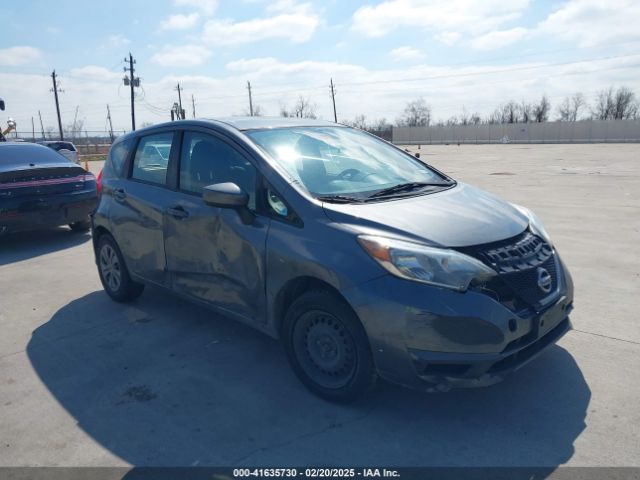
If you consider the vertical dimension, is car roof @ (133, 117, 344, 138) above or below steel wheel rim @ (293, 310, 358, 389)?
above

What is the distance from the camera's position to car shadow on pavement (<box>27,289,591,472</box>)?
2.80 metres

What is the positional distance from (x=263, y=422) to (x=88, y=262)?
496 cm

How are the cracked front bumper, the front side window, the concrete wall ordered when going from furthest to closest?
1. the concrete wall
2. the front side window
3. the cracked front bumper

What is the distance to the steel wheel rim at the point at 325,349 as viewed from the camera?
315 cm

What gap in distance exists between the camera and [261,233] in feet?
11.3

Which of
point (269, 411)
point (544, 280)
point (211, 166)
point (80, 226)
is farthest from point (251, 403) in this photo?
point (80, 226)

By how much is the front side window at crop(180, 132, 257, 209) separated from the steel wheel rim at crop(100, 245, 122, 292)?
1.52 m

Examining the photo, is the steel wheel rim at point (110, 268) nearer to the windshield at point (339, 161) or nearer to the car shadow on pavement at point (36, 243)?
the windshield at point (339, 161)

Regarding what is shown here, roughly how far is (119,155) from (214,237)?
6.47ft

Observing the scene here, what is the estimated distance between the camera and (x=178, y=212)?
411 cm

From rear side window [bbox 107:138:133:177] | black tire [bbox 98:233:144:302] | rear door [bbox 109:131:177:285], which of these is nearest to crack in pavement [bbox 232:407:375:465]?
rear door [bbox 109:131:177:285]

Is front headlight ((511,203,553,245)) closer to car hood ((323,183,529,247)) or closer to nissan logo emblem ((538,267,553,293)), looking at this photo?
car hood ((323,183,529,247))

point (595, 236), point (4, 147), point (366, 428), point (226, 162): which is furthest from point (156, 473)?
point (4, 147)

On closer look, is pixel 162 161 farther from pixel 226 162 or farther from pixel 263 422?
pixel 263 422
